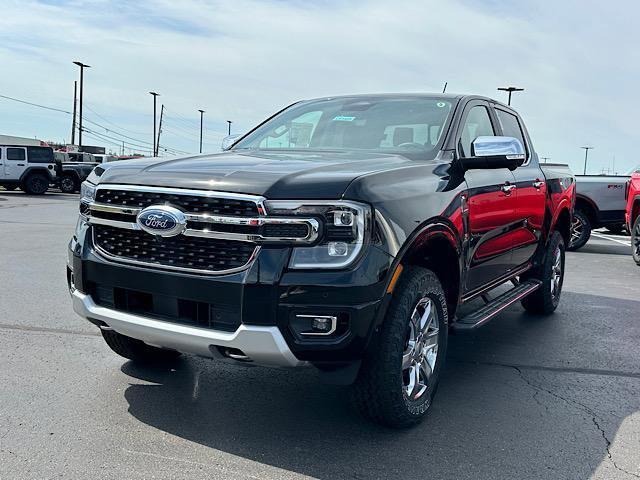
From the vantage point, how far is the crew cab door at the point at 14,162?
82.5 feet

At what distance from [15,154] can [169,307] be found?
24.9m

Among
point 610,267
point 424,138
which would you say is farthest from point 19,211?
point 424,138

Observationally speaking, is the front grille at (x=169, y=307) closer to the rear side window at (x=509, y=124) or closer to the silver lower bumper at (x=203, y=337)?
the silver lower bumper at (x=203, y=337)

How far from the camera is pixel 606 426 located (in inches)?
143

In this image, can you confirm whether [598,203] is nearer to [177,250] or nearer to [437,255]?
[437,255]

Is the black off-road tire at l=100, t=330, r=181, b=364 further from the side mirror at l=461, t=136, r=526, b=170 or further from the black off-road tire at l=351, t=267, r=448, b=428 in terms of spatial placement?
the side mirror at l=461, t=136, r=526, b=170

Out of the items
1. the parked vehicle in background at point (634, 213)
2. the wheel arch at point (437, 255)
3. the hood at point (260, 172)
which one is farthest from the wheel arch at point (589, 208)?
the hood at point (260, 172)

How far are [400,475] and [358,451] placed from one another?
0.99 ft

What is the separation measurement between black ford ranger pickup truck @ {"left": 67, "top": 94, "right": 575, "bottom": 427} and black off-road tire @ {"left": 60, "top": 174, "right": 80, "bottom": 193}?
2679 cm

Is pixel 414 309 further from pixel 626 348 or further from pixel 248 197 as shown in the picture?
pixel 626 348

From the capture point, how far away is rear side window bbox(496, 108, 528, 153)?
5400mm

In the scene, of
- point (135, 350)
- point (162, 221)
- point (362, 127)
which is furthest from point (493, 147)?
point (135, 350)

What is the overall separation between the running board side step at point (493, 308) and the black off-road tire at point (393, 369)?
640 millimetres

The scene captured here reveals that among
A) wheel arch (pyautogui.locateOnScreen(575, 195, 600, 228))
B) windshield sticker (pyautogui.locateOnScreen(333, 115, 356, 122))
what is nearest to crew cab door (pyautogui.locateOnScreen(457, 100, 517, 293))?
windshield sticker (pyautogui.locateOnScreen(333, 115, 356, 122))
